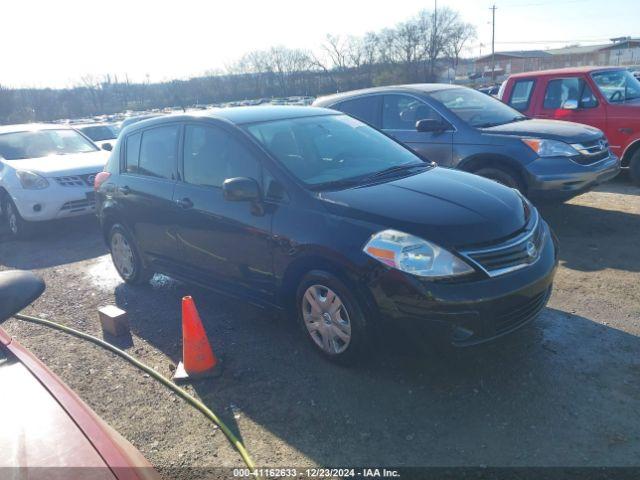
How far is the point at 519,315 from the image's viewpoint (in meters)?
3.22

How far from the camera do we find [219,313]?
184 inches

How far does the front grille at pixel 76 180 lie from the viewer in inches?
303

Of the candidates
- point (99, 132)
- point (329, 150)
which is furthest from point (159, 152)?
point (99, 132)

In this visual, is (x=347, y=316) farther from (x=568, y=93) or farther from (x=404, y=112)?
(x=568, y=93)

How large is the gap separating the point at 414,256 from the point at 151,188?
9.26 ft

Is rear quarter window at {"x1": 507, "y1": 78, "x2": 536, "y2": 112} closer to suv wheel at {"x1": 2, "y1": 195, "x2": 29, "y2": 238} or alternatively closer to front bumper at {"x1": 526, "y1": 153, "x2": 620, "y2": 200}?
front bumper at {"x1": 526, "y1": 153, "x2": 620, "y2": 200}

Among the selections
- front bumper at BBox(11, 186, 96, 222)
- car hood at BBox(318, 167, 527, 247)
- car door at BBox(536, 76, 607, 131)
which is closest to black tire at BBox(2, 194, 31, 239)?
front bumper at BBox(11, 186, 96, 222)

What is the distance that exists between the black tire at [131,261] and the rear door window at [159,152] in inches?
29.2

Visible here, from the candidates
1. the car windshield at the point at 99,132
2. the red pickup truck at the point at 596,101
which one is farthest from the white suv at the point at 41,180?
the car windshield at the point at 99,132

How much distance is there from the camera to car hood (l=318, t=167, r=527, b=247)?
3.14 meters

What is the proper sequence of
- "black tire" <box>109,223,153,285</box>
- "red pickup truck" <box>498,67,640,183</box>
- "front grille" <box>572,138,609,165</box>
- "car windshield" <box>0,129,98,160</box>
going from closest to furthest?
"black tire" <box>109,223,153,285</box>, "front grille" <box>572,138,609,165</box>, "red pickup truck" <box>498,67,640,183</box>, "car windshield" <box>0,129,98,160</box>

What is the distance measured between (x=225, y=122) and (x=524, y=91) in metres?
6.38

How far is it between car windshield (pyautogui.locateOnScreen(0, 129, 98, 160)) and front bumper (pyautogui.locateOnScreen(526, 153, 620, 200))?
24.0 feet

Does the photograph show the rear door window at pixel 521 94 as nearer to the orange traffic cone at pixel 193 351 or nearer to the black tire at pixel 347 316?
the black tire at pixel 347 316
